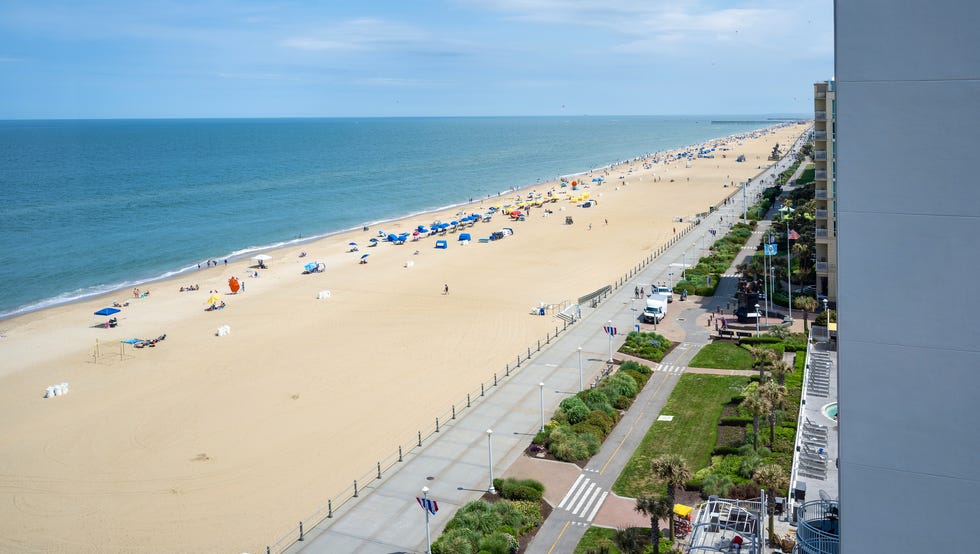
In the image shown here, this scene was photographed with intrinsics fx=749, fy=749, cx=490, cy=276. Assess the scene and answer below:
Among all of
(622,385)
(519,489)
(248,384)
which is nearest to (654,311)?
(622,385)

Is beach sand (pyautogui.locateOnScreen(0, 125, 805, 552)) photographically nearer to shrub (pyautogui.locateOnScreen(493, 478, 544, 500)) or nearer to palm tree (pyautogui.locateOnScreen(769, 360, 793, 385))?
shrub (pyautogui.locateOnScreen(493, 478, 544, 500))

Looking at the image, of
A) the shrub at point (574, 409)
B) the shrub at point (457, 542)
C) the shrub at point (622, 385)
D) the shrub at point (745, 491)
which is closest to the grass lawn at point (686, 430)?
the shrub at point (622, 385)

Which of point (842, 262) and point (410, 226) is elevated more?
point (842, 262)

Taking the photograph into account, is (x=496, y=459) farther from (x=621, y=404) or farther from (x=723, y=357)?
(x=723, y=357)

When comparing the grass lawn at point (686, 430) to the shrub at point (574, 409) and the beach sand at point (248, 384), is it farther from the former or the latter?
the beach sand at point (248, 384)

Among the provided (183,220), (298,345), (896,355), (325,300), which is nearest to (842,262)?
(896,355)

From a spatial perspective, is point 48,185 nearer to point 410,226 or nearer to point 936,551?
point 410,226
